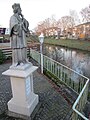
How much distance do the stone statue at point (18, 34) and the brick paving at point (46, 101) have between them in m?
1.65

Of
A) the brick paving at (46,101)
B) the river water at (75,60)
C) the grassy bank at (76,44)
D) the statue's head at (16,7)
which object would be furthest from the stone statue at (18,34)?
the grassy bank at (76,44)

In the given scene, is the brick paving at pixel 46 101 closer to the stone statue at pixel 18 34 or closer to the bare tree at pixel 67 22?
the stone statue at pixel 18 34

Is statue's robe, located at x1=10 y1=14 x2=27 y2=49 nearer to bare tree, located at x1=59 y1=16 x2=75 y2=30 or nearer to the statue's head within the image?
the statue's head

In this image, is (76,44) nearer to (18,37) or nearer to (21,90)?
(21,90)

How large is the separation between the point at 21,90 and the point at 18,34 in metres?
1.52

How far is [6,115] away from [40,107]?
3.44 ft

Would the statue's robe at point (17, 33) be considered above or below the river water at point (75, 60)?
above

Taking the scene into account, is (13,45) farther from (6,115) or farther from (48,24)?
(48,24)

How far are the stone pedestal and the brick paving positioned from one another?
0.30 m

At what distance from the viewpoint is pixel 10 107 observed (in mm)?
3934

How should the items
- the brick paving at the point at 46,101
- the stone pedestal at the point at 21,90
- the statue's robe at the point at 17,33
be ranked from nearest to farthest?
the statue's robe at the point at 17,33 → the stone pedestal at the point at 21,90 → the brick paving at the point at 46,101

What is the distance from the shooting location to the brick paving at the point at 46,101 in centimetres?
383

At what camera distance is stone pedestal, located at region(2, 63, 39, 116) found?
340cm

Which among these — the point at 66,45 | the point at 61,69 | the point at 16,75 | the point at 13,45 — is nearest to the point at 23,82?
the point at 16,75
